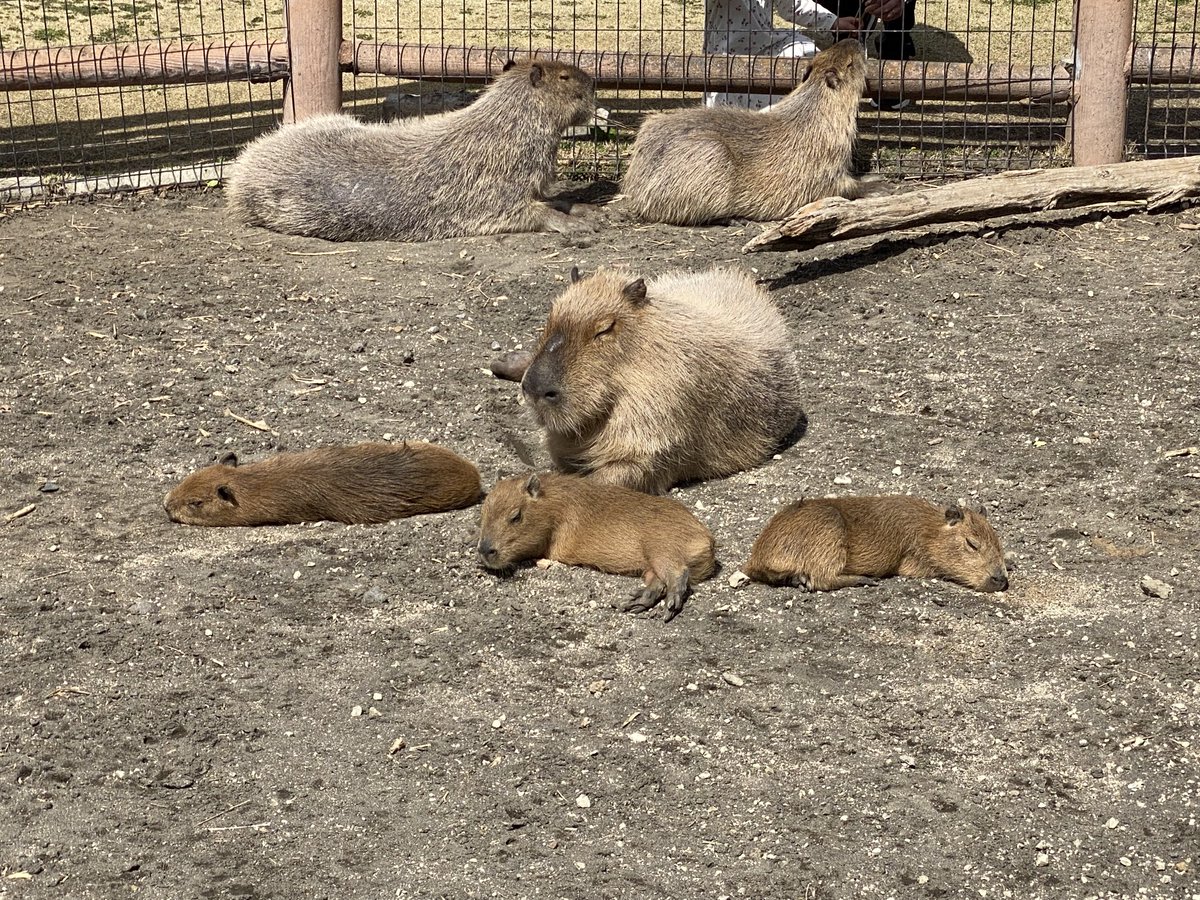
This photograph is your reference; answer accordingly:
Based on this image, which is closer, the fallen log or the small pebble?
the small pebble

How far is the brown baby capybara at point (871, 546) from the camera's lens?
4465mm

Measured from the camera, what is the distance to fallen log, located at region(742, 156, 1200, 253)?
6.87 m

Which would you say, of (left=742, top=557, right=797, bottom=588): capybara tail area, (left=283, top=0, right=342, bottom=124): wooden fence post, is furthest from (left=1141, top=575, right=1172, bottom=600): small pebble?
(left=283, top=0, right=342, bottom=124): wooden fence post

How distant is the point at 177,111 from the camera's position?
31.8 ft

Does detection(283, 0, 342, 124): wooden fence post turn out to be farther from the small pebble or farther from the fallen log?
the small pebble

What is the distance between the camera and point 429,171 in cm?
805

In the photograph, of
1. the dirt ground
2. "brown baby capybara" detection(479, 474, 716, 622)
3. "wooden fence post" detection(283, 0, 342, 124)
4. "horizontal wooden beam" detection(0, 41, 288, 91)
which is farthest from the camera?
"wooden fence post" detection(283, 0, 342, 124)

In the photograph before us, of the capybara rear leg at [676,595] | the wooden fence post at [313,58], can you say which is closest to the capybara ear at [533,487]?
the capybara rear leg at [676,595]

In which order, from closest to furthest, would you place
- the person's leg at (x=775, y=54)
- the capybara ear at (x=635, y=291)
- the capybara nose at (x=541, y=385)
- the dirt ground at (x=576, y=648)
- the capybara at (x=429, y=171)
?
the dirt ground at (x=576, y=648) → the capybara nose at (x=541, y=385) → the capybara ear at (x=635, y=291) → the capybara at (x=429, y=171) → the person's leg at (x=775, y=54)

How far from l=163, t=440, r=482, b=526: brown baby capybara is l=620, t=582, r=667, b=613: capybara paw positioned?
90cm

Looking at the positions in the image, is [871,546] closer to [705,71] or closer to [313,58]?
[705,71]

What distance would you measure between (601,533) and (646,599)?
331mm

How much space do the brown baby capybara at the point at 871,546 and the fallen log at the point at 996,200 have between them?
99.2 inches

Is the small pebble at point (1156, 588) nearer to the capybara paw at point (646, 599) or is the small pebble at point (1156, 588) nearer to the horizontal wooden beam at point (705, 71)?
the capybara paw at point (646, 599)
